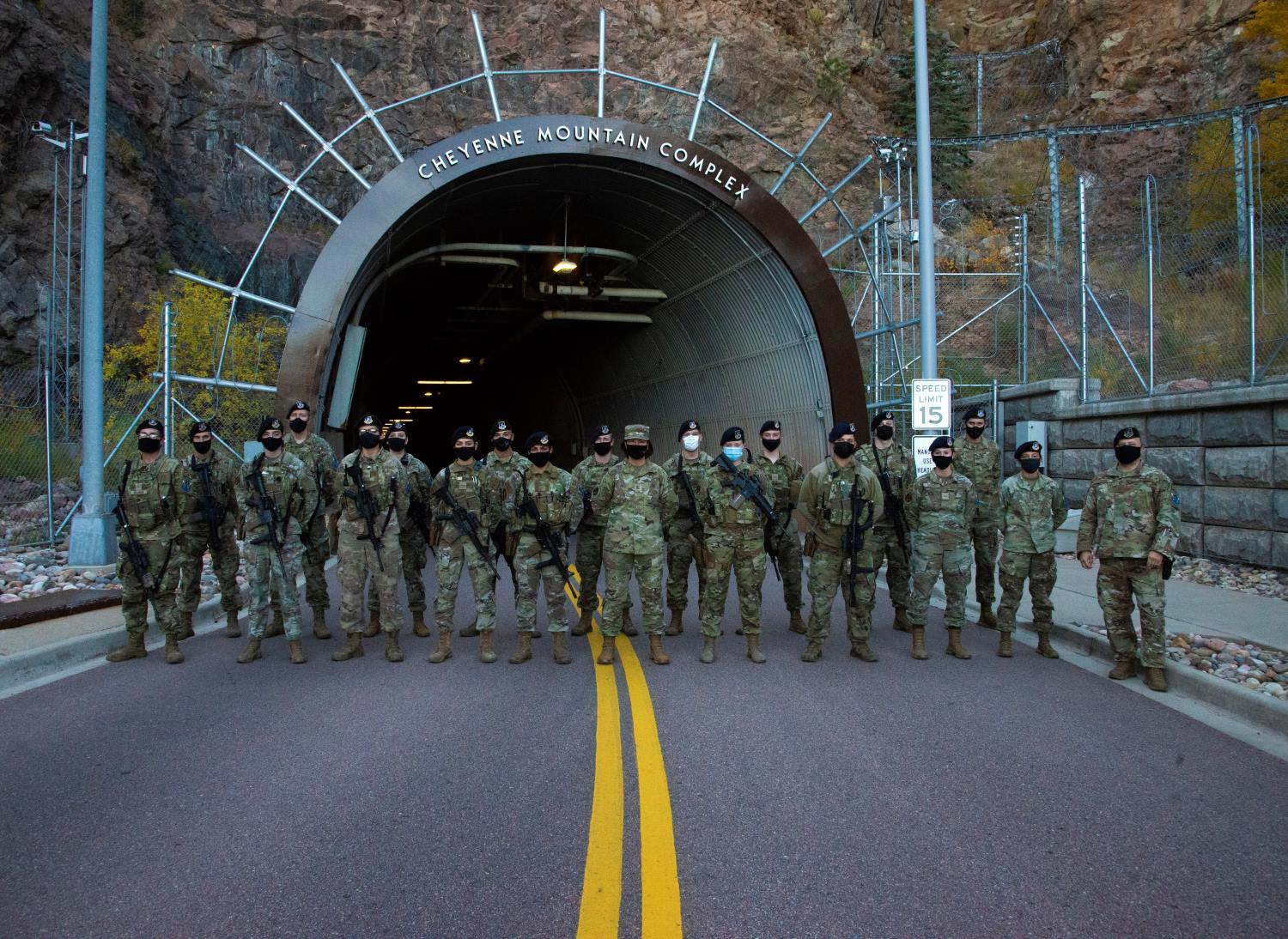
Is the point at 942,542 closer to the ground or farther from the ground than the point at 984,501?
closer to the ground

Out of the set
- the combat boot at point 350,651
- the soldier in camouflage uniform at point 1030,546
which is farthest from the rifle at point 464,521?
the soldier in camouflage uniform at point 1030,546

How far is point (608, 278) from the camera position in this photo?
1828 cm

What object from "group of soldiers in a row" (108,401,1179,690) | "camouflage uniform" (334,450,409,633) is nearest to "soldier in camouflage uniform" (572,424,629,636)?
"group of soldiers in a row" (108,401,1179,690)

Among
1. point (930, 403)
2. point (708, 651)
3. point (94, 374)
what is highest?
point (94, 374)

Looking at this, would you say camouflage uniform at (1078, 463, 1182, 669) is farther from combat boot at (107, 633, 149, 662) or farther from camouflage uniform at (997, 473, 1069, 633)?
combat boot at (107, 633, 149, 662)

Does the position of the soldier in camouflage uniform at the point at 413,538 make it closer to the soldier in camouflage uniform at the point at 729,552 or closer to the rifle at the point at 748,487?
the soldier in camouflage uniform at the point at 729,552

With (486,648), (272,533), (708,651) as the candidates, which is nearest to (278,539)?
Answer: (272,533)

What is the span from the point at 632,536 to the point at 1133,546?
11.9 feet

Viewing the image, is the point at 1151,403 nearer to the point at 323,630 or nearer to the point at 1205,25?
the point at 323,630

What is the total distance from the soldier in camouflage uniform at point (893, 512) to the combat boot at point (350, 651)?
170 inches

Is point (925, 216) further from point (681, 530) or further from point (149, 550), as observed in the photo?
point (149, 550)

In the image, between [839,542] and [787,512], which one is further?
[787,512]

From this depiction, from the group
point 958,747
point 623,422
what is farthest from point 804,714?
point 623,422

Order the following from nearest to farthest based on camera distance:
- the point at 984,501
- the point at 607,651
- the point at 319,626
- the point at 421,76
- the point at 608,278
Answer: the point at 607,651 < the point at 319,626 < the point at 984,501 < the point at 608,278 < the point at 421,76
